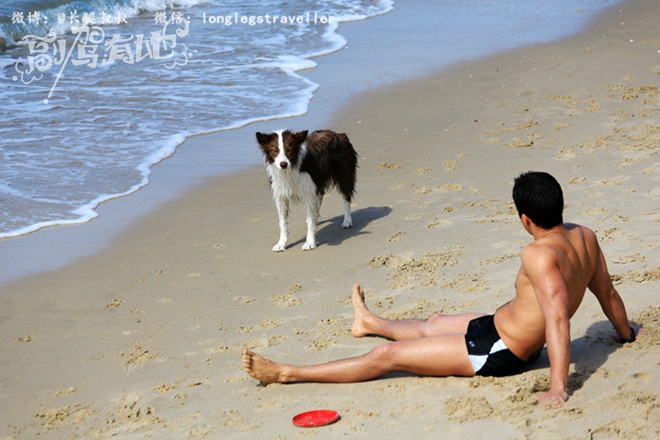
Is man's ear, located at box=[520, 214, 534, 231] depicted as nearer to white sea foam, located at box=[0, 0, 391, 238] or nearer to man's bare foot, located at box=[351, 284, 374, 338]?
man's bare foot, located at box=[351, 284, 374, 338]

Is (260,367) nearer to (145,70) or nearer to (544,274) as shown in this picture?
(544,274)

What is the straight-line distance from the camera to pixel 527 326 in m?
3.80

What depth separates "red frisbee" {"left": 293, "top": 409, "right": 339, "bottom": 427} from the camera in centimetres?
373

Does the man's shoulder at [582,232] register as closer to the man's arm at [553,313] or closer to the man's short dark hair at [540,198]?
the man's short dark hair at [540,198]

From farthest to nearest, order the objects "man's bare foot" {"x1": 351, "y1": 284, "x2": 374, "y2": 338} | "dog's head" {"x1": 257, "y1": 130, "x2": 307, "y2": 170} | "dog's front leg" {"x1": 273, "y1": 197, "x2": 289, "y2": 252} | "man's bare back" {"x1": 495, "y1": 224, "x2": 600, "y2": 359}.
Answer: "dog's front leg" {"x1": 273, "y1": 197, "x2": 289, "y2": 252}, "dog's head" {"x1": 257, "y1": 130, "x2": 307, "y2": 170}, "man's bare foot" {"x1": 351, "y1": 284, "x2": 374, "y2": 338}, "man's bare back" {"x1": 495, "y1": 224, "x2": 600, "y2": 359}

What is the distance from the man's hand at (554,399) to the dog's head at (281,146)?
3828mm

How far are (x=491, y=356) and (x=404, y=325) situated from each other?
2.64 feet

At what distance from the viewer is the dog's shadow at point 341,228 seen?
7281 mm

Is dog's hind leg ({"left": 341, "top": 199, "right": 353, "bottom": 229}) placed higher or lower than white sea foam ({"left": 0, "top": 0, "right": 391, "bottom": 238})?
lower

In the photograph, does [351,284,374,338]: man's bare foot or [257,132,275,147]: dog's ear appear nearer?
[351,284,374,338]: man's bare foot

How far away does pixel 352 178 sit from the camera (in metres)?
7.66

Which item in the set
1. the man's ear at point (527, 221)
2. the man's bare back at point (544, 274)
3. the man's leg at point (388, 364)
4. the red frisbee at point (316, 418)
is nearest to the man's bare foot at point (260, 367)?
the man's leg at point (388, 364)

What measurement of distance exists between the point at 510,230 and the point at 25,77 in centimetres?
1061

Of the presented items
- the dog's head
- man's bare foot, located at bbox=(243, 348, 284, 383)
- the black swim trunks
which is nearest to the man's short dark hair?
the black swim trunks
